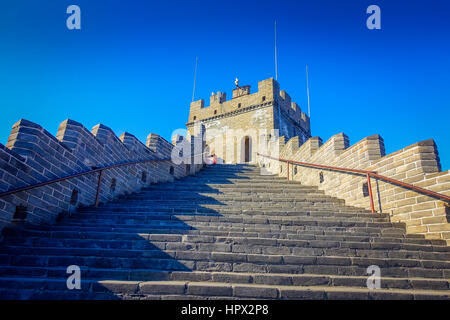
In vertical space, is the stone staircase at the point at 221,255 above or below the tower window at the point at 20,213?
below

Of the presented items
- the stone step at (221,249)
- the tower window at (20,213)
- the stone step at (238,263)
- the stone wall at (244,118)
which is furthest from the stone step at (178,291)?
the stone wall at (244,118)

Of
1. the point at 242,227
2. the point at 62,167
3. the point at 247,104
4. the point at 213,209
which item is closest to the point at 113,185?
the point at 62,167

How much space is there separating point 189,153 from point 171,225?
6.81 metres

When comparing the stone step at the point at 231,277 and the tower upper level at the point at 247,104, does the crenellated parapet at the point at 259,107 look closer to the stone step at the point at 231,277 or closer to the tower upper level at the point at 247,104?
the tower upper level at the point at 247,104

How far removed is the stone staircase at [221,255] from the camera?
3262mm

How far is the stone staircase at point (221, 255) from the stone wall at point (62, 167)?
43cm

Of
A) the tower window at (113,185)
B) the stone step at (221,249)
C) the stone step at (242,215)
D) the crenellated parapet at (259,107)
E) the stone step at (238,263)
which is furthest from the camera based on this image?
the crenellated parapet at (259,107)

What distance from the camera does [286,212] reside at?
6004 millimetres

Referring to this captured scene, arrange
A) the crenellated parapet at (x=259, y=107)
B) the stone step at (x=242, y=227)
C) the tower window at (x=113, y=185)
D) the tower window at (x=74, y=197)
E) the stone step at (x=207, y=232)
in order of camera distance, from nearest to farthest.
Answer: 1. the stone step at (x=207, y=232)
2. the stone step at (x=242, y=227)
3. the tower window at (x=74, y=197)
4. the tower window at (x=113, y=185)
5. the crenellated parapet at (x=259, y=107)

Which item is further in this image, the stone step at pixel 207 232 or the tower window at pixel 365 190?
the tower window at pixel 365 190

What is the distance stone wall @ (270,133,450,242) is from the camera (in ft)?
16.4

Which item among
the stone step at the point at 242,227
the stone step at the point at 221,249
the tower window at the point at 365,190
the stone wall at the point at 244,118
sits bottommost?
the stone step at the point at 221,249

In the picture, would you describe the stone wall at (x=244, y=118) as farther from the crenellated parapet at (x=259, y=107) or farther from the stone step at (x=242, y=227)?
the stone step at (x=242, y=227)
